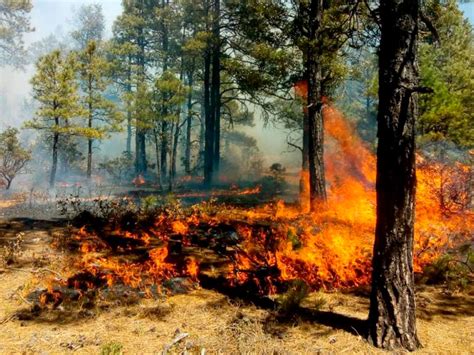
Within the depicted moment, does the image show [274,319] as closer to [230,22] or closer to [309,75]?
[309,75]

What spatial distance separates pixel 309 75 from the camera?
1166 centimetres

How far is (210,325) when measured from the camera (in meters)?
5.24

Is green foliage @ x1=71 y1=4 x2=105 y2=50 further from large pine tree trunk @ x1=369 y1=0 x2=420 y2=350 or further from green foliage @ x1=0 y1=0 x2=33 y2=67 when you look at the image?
large pine tree trunk @ x1=369 y1=0 x2=420 y2=350

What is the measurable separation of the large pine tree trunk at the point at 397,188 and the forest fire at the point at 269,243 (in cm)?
204

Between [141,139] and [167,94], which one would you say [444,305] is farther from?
[141,139]

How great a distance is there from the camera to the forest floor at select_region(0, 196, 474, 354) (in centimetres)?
461

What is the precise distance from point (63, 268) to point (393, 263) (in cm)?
620

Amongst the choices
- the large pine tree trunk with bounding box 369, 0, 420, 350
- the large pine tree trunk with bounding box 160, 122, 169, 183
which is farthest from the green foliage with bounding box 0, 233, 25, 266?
the large pine tree trunk with bounding box 160, 122, 169, 183

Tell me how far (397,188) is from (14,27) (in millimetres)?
45327

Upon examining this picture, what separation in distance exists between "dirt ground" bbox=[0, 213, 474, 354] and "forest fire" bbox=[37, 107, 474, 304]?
2.38 feet

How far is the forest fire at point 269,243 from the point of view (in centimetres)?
685

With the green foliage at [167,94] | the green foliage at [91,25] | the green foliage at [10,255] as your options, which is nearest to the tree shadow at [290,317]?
the green foliage at [10,255]

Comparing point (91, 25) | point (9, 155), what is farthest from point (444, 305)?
point (91, 25)

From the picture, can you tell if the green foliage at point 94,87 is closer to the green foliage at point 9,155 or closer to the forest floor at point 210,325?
the green foliage at point 9,155
